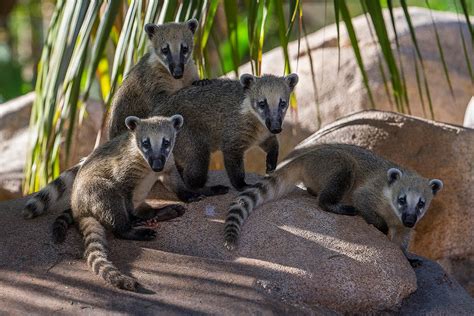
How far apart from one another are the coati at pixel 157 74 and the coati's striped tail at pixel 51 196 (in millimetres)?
94

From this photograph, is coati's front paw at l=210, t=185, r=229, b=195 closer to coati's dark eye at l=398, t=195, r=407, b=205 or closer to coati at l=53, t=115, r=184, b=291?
coati at l=53, t=115, r=184, b=291

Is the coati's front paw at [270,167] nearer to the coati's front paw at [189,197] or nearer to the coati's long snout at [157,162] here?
the coati's front paw at [189,197]

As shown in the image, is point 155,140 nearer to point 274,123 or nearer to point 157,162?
point 157,162

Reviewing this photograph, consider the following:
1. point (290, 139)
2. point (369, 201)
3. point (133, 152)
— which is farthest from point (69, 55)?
point (290, 139)

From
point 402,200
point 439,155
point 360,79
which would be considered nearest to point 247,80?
point 402,200

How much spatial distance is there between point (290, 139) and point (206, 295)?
4.22 meters

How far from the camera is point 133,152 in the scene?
540cm

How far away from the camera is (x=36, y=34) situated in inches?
607

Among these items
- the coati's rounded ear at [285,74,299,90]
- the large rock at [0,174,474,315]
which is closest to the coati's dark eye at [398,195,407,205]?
the large rock at [0,174,474,315]

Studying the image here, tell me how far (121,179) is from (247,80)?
3.88 feet

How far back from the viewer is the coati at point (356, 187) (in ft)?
18.0

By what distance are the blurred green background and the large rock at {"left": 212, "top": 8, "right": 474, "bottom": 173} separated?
268 cm

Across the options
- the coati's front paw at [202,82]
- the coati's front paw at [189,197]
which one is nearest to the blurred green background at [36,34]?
the coati's front paw at [202,82]

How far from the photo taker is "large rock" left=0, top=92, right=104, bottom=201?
8.25 m
